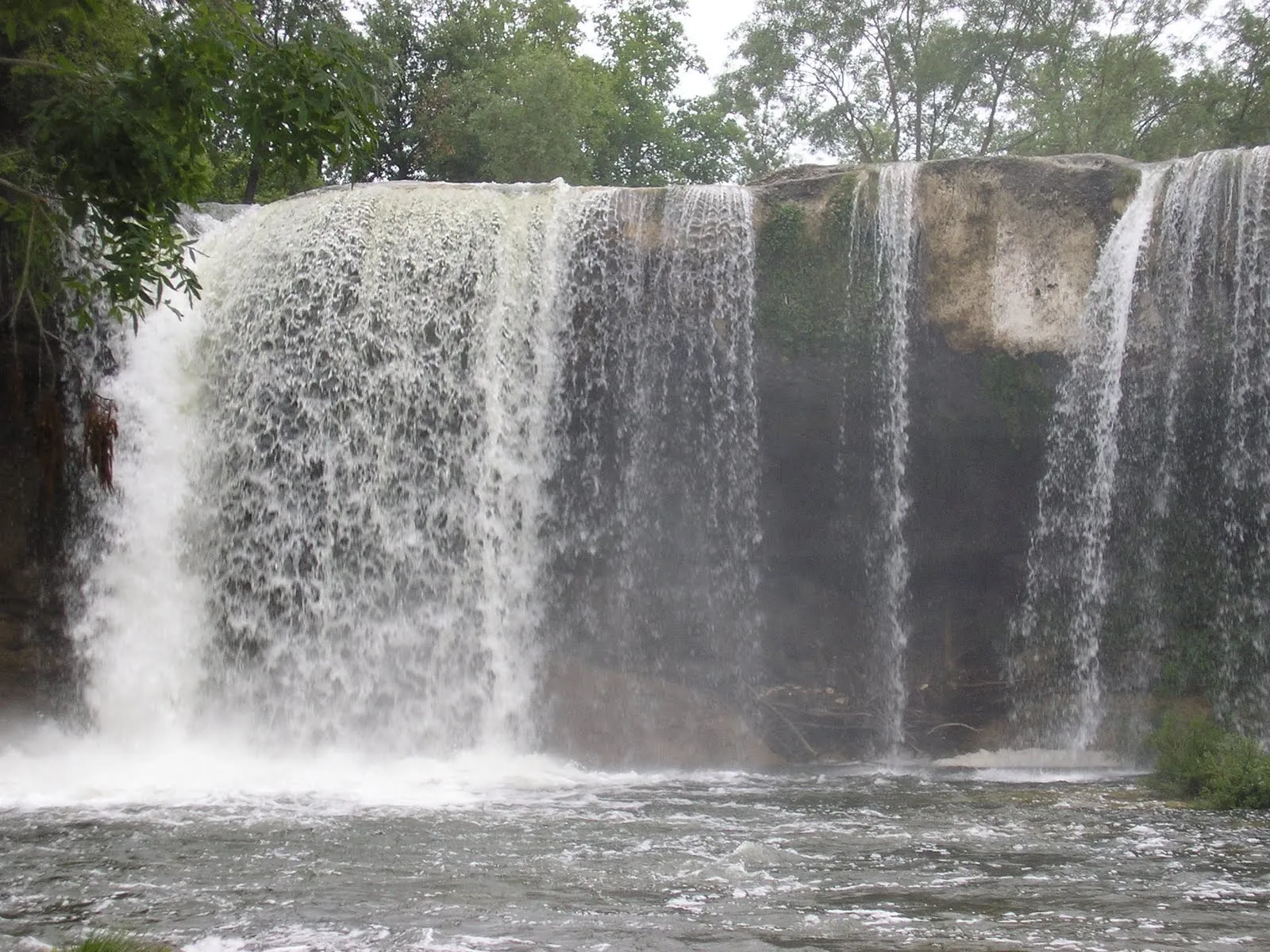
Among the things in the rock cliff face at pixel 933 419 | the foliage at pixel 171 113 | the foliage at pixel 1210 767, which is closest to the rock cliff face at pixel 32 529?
the foliage at pixel 171 113

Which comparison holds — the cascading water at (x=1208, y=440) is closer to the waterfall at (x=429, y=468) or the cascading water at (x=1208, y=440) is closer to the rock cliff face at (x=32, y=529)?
the waterfall at (x=429, y=468)

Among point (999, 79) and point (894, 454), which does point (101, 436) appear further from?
point (999, 79)

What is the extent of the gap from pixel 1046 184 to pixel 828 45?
669 inches

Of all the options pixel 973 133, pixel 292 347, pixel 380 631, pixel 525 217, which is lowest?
pixel 380 631

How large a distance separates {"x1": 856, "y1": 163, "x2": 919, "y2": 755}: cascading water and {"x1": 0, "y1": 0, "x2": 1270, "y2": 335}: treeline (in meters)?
5.35

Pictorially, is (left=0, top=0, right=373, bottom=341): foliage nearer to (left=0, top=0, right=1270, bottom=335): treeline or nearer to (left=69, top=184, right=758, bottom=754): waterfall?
(left=0, top=0, right=1270, bottom=335): treeline

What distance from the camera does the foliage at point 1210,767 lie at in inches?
401

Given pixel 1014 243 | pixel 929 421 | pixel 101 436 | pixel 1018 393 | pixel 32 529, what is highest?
pixel 1014 243

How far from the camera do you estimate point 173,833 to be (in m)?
8.95

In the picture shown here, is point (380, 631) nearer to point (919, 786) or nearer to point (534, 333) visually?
point (534, 333)

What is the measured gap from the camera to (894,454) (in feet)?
45.7

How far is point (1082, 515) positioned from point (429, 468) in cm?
631

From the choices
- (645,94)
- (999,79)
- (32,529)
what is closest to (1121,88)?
(999,79)

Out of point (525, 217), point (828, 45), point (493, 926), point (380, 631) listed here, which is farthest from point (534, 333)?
point (828, 45)
